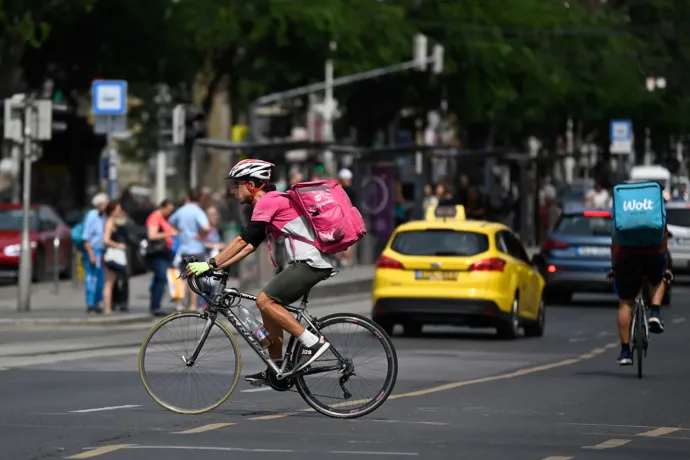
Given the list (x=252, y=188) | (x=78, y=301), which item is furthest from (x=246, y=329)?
(x=78, y=301)

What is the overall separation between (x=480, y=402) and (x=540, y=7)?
43.9 metres

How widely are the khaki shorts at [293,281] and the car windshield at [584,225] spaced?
18516 mm

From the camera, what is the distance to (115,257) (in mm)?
27750

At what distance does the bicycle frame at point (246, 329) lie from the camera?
1384cm

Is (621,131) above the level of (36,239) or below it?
above

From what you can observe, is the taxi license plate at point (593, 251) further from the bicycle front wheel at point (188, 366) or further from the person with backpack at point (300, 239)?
the person with backpack at point (300, 239)

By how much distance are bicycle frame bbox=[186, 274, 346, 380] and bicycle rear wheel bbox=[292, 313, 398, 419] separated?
0.12 ft

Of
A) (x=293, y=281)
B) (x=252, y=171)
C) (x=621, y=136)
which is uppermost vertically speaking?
(x=621, y=136)

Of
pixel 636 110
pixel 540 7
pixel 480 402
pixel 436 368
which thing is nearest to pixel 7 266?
pixel 436 368

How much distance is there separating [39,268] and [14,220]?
1.03 m

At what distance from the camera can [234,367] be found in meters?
14.1

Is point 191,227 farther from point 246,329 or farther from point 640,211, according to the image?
point 246,329

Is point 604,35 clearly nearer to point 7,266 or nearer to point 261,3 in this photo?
point 261,3

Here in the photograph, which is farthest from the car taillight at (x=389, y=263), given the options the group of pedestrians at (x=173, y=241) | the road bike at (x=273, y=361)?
the road bike at (x=273, y=361)
